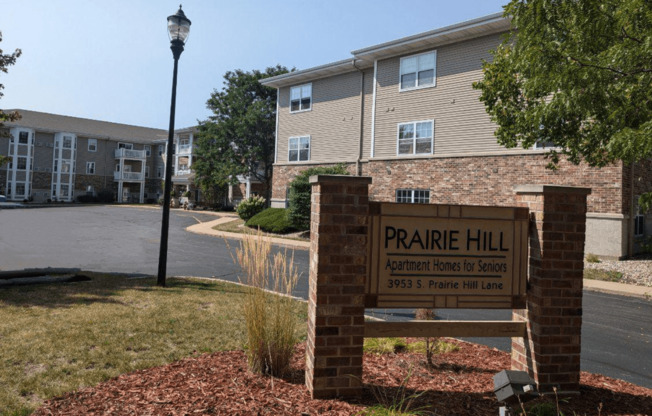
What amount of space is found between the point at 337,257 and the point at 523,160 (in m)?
15.7

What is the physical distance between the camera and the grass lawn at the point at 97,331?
4.38m

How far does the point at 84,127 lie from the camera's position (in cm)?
5988

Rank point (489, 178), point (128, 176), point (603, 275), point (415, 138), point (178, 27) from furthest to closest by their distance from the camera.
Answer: point (128, 176), point (415, 138), point (489, 178), point (603, 275), point (178, 27)

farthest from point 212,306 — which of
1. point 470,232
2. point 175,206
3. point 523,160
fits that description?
point 175,206

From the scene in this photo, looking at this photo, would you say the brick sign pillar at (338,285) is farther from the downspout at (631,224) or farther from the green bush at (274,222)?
the green bush at (274,222)

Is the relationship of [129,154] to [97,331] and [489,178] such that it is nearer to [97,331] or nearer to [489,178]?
[489,178]

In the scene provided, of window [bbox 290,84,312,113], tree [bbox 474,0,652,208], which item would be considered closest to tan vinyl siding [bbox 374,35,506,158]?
window [bbox 290,84,312,113]

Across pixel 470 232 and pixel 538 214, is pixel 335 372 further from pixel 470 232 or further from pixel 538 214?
pixel 538 214

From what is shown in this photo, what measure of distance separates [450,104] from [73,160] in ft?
171

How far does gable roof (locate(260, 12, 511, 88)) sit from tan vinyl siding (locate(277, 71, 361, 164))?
629 millimetres

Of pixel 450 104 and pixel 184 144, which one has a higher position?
pixel 184 144

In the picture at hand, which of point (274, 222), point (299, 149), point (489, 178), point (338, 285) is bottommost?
point (338, 285)

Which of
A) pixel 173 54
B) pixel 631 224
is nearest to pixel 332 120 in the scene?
pixel 631 224

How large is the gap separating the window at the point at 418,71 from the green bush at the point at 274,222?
8745mm
